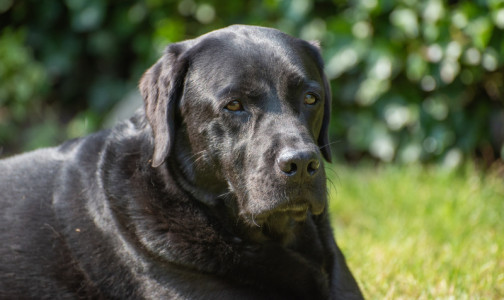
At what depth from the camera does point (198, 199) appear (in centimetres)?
300

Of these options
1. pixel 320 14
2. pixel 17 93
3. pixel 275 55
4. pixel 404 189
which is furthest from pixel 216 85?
pixel 17 93

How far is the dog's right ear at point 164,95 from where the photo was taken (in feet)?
9.66

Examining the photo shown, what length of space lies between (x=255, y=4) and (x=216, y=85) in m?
3.86

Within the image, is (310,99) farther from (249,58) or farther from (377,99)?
(377,99)

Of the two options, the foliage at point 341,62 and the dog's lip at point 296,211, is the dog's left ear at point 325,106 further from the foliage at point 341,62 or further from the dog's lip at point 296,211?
the foliage at point 341,62

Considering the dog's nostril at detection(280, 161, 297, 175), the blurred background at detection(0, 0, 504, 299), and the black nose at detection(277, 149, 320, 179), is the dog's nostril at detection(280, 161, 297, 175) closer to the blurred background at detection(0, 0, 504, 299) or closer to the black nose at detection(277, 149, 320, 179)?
the black nose at detection(277, 149, 320, 179)

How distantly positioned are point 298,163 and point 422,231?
2113 millimetres

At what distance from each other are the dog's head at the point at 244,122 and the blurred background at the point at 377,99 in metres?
0.64

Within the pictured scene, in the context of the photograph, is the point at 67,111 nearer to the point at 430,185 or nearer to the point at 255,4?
the point at 255,4

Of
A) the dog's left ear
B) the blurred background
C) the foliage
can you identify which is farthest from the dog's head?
the foliage

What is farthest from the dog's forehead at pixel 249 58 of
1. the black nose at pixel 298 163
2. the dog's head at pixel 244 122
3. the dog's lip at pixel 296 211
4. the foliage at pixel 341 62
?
the foliage at pixel 341 62

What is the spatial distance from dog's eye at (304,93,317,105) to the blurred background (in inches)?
34.0

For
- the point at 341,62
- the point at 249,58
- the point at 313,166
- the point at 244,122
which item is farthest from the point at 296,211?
the point at 341,62

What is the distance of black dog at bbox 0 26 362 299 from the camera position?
9.27ft
